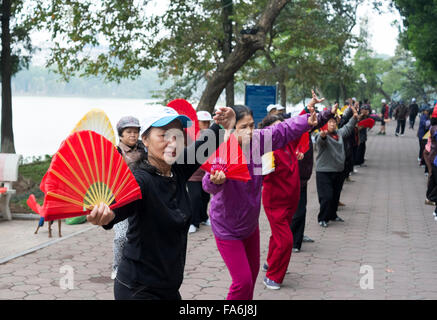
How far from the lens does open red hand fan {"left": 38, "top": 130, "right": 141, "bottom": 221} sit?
2549 millimetres

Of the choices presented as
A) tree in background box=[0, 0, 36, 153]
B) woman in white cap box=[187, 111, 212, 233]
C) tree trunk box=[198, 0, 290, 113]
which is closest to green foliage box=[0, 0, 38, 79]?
tree in background box=[0, 0, 36, 153]

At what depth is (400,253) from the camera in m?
7.89

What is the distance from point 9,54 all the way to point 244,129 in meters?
14.5

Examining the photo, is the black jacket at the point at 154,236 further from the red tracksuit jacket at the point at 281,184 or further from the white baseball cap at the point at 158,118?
the red tracksuit jacket at the point at 281,184

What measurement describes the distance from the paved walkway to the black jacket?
277cm

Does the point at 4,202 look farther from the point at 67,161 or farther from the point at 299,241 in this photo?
the point at 67,161

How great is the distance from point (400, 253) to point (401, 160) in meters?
14.2

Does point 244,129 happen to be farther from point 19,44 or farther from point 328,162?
point 19,44

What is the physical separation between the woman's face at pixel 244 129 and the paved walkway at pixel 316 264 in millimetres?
1960

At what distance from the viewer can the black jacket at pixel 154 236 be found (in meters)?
3.10

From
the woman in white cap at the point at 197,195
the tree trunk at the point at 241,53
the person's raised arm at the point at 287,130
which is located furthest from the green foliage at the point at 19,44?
the person's raised arm at the point at 287,130

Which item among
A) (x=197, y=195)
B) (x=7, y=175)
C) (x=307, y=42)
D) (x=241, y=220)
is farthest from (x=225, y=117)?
(x=307, y=42)

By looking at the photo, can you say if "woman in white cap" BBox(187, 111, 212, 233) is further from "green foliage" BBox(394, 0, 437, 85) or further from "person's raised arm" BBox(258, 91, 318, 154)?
"green foliage" BBox(394, 0, 437, 85)
